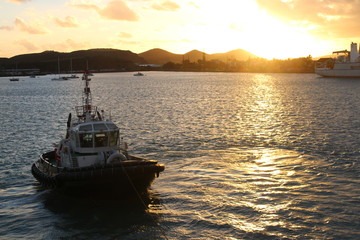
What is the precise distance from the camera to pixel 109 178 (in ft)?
69.4

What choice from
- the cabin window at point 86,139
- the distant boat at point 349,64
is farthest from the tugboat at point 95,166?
the distant boat at point 349,64

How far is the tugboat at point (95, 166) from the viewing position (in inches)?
836

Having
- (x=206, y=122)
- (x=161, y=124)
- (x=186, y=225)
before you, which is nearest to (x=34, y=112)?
(x=161, y=124)

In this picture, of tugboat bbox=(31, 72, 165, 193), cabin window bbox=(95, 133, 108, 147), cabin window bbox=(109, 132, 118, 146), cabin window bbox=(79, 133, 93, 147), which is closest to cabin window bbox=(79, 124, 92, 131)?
tugboat bbox=(31, 72, 165, 193)

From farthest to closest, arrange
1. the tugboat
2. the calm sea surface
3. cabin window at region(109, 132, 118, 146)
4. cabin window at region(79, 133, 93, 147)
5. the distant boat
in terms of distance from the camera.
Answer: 1. the distant boat
2. cabin window at region(109, 132, 118, 146)
3. cabin window at region(79, 133, 93, 147)
4. the tugboat
5. the calm sea surface

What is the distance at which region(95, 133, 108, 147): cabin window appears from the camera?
23.3 m

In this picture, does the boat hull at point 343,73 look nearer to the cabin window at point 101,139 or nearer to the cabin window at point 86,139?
the cabin window at point 101,139

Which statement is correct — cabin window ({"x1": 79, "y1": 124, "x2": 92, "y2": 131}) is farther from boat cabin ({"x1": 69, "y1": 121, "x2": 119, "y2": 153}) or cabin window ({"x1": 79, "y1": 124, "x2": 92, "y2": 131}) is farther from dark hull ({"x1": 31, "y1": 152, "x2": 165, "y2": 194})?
dark hull ({"x1": 31, "y1": 152, "x2": 165, "y2": 194})

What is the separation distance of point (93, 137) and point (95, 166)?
255cm

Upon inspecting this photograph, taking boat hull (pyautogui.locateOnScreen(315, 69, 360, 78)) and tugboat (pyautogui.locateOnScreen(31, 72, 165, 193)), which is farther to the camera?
boat hull (pyautogui.locateOnScreen(315, 69, 360, 78))

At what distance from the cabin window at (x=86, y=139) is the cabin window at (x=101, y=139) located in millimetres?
363

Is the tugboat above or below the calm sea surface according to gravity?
above

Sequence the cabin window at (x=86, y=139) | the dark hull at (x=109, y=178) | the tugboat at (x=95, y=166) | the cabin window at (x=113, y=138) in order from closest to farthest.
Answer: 1. the dark hull at (x=109, y=178)
2. the tugboat at (x=95, y=166)
3. the cabin window at (x=86, y=139)
4. the cabin window at (x=113, y=138)

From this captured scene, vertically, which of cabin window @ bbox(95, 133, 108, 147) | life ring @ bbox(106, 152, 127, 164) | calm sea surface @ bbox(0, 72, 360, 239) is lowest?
calm sea surface @ bbox(0, 72, 360, 239)
